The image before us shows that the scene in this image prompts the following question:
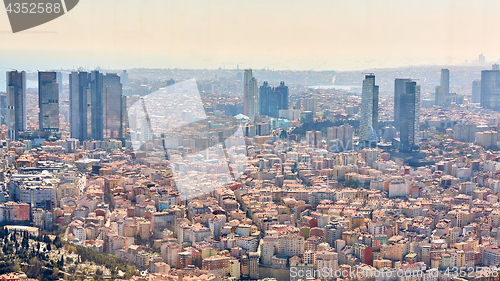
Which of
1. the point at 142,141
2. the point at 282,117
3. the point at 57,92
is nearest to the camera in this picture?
the point at 142,141

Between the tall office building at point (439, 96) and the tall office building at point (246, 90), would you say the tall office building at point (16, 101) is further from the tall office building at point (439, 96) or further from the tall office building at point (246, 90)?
the tall office building at point (439, 96)

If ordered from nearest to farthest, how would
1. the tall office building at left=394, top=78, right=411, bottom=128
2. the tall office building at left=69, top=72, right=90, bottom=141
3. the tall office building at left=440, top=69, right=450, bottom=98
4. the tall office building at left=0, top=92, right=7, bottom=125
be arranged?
the tall office building at left=69, top=72, right=90, bottom=141, the tall office building at left=394, top=78, right=411, bottom=128, the tall office building at left=0, top=92, right=7, bottom=125, the tall office building at left=440, top=69, right=450, bottom=98

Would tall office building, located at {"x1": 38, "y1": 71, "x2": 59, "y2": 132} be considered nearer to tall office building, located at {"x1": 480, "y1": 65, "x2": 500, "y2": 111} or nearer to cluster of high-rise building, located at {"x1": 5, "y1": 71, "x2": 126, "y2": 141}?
cluster of high-rise building, located at {"x1": 5, "y1": 71, "x2": 126, "y2": 141}

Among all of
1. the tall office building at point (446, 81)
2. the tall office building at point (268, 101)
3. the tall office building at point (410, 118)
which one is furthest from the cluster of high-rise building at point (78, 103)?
the tall office building at point (446, 81)

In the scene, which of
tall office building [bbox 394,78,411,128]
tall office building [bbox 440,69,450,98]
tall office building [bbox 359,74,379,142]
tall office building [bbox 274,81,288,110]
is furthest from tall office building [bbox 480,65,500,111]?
tall office building [bbox 274,81,288,110]

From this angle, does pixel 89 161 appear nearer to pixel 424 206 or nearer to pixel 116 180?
pixel 116 180

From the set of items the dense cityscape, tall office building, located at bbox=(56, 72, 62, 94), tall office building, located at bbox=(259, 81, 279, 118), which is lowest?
the dense cityscape

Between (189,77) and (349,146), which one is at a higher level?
(189,77)

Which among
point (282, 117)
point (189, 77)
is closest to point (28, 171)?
point (189, 77)
